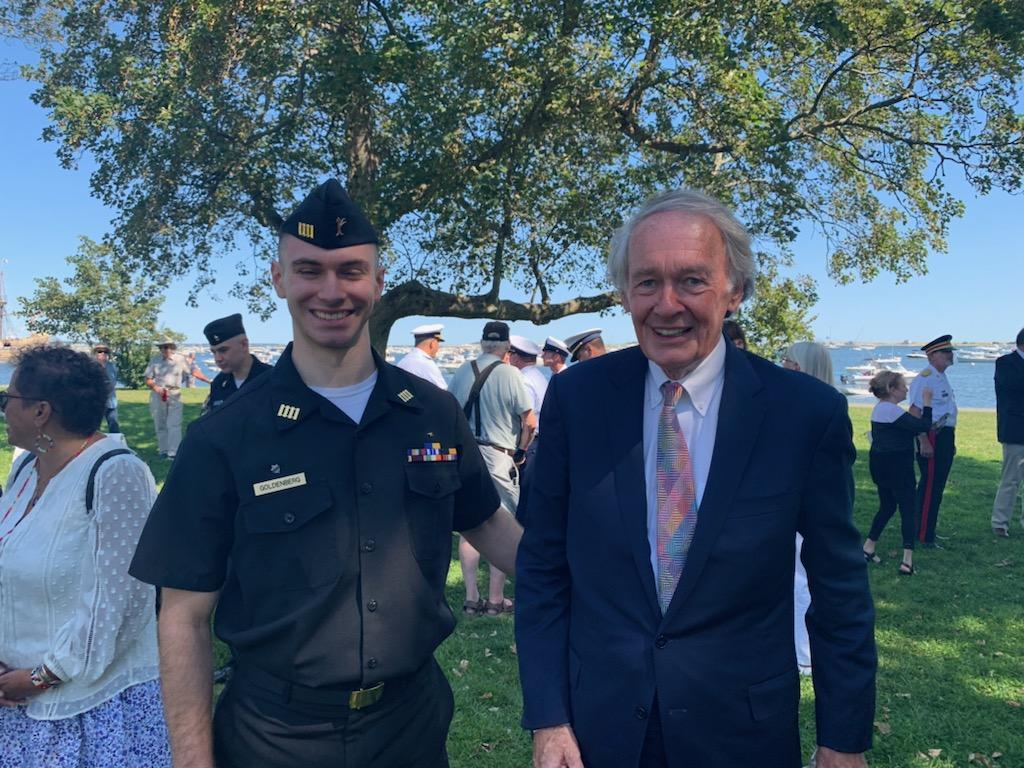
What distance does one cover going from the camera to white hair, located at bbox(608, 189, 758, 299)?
1926 millimetres

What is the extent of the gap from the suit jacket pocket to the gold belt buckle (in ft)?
2.92

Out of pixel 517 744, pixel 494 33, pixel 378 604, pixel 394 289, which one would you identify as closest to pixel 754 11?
pixel 494 33

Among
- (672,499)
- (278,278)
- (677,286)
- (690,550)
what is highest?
(278,278)

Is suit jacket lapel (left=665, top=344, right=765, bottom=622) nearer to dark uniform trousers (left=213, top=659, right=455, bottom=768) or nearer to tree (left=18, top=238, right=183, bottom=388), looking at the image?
dark uniform trousers (left=213, top=659, right=455, bottom=768)

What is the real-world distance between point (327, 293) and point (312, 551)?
656 mm

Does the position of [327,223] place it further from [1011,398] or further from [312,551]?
[1011,398]

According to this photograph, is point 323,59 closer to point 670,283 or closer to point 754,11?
point 754,11

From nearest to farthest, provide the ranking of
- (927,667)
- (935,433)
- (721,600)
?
(721,600), (927,667), (935,433)

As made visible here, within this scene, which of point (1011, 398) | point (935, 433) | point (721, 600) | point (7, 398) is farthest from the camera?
point (1011, 398)

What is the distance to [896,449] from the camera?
7434mm

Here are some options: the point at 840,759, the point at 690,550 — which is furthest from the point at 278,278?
the point at 840,759

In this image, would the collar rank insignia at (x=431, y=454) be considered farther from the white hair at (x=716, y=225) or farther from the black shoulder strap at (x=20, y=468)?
the black shoulder strap at (x=20, y=468)

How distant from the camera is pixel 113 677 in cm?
264

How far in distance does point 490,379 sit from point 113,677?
13.7 feet
